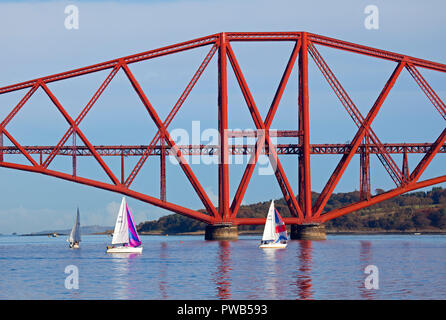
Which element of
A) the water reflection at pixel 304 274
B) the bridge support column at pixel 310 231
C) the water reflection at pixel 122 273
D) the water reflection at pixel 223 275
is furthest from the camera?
the bridge support column at pixel 310 231

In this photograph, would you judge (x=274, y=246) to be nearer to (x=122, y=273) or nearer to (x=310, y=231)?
(x=310, y=231)

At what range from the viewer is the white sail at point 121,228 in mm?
89319

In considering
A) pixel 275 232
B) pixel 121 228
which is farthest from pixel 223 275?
pixel 275 232

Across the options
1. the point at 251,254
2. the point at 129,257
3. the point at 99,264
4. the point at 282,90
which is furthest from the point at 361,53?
the point at 99,264

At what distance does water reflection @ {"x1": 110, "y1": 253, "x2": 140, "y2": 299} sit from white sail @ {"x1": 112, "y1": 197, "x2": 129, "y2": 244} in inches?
69.0

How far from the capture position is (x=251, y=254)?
94.5 meters

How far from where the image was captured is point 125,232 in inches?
3637

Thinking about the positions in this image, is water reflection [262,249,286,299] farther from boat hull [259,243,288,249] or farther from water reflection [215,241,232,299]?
boat hull [259,243,288,249]

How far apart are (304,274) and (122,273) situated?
43.2 ft

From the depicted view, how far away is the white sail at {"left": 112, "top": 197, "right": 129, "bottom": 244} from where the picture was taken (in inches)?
3516

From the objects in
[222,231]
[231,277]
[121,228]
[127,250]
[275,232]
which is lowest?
[231,277]

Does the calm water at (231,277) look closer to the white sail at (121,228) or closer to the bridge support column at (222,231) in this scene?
the white sail at (121,228)

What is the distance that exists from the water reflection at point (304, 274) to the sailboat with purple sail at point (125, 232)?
1614 cm

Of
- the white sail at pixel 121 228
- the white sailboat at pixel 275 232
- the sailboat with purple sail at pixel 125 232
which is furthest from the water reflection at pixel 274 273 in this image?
the white sail at pixel 121 228
